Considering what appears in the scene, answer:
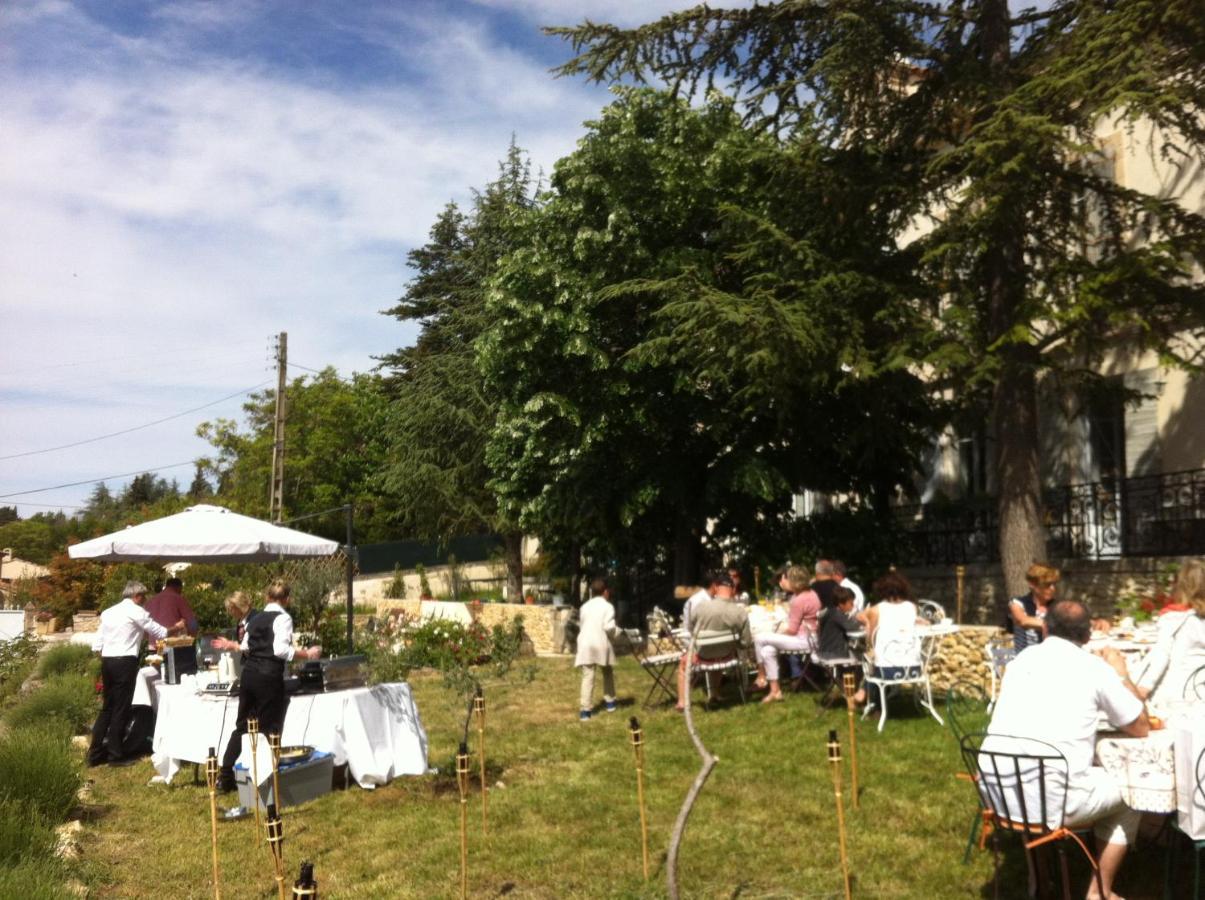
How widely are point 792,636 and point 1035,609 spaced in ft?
9.71

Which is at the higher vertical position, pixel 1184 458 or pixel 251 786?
pixel 1184 458

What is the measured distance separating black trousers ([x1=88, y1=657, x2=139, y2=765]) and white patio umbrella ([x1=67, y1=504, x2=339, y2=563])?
4.33 ft

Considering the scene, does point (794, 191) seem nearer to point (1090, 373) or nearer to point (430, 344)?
point (1090, 373)

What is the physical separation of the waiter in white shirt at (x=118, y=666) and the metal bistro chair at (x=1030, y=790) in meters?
8.69

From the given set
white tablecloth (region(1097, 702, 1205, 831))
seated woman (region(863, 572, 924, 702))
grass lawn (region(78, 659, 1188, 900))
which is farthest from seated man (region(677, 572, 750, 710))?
white tablecloth (region(1097, 702, 1205, 831))

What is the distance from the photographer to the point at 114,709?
1098 cm

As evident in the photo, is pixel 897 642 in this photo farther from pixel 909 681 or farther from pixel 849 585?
pixel 849 585

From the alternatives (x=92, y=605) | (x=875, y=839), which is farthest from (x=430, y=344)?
(x=875, y=839)

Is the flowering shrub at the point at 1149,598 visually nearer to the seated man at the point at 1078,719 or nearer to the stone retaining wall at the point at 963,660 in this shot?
the stone retaining wall at the point at 963,660

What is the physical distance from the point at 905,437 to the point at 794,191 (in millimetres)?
4708

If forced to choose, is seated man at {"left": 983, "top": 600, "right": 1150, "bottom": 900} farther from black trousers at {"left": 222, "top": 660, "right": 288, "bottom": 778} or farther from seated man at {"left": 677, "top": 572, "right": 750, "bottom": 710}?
seated man at {"left": 677, "top": 572, "right": 750, "bottom": 710}

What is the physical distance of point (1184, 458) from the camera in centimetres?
1505

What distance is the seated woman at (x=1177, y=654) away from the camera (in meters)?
6.02

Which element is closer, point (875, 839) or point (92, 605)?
point (875, 839)
